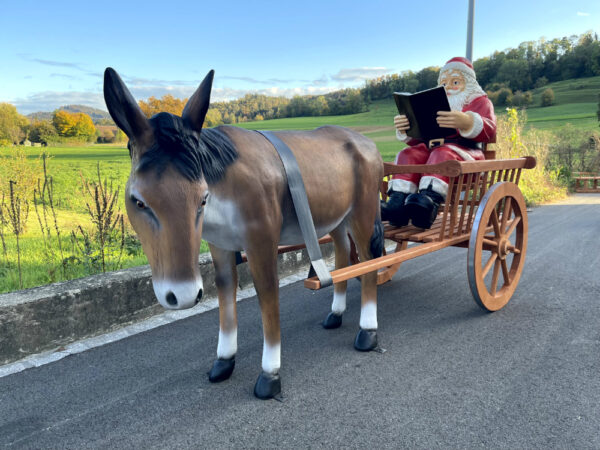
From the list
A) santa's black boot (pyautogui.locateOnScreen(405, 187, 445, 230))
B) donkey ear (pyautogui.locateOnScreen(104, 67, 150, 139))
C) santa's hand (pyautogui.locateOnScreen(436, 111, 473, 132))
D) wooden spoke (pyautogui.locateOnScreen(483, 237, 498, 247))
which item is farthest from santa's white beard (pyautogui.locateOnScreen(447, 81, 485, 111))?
donkey ear (pyautogui.locateOnScreen(104, 67, 150, 139))

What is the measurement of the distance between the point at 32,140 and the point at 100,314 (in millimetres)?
3854

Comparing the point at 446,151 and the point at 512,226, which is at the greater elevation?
the point at 446,151

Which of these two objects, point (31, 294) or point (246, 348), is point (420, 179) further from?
point (31, 294)

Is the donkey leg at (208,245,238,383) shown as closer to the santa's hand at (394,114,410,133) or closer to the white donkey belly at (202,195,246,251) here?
the white donkey belly at (202,195,246,251)

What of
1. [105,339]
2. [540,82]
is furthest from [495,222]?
[540,82]

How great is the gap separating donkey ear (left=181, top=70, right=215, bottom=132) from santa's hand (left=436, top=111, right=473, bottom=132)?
226 cm

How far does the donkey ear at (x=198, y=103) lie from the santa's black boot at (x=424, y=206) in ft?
6.73

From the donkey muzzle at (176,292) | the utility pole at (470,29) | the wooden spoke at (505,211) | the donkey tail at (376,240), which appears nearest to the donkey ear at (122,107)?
the donkey muzzle at (176,292)

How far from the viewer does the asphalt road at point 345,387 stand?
1.89m

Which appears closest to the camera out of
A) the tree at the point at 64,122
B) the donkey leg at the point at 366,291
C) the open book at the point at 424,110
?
the donkey leg at the point at 366,291

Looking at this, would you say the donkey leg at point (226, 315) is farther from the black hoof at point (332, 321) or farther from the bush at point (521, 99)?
the bush at point (521, 99)

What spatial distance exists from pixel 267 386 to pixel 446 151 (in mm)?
2338

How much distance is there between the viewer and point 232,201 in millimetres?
1906

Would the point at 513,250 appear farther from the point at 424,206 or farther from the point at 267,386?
the point at 267,386
